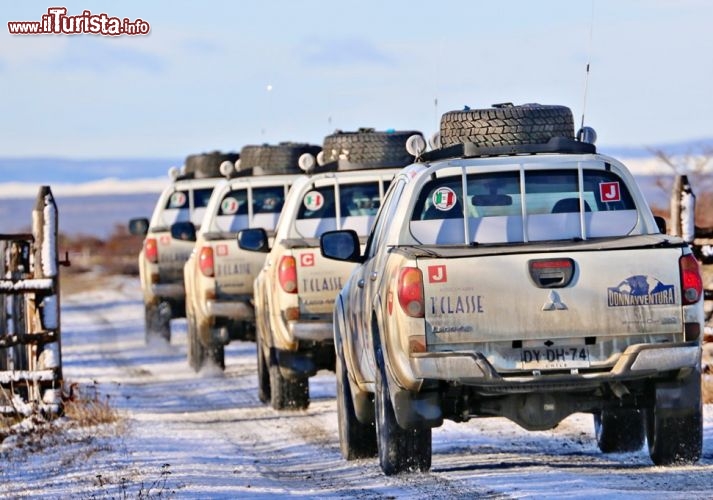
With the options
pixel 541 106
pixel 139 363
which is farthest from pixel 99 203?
pixel 541 106

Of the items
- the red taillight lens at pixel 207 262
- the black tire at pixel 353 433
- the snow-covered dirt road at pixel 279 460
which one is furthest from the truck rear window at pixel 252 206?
the black tire at pixel 353 433

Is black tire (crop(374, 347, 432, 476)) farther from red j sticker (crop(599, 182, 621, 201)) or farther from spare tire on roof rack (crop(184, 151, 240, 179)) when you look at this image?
spare tire on roof rack (crop(184, 151, 240, 179))

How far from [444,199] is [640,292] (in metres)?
1.47

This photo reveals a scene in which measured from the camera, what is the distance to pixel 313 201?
17422mm

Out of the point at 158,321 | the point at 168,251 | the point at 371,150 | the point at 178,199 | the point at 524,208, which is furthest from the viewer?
the point at 158,321

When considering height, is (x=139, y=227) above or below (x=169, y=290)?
above

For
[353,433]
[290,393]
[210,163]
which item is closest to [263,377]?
[290,393]

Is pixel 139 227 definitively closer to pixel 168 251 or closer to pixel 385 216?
pixel 168 251

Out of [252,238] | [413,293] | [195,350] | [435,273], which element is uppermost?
[252,238]

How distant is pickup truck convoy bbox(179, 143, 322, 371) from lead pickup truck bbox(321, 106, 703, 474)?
892 cm

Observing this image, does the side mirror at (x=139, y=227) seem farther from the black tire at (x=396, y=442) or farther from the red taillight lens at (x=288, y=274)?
the black tire at (x=396, y=442)

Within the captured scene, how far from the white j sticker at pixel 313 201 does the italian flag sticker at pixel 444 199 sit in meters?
5.83

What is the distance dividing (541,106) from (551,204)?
1.20 metres

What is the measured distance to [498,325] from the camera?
10625 millimetres
